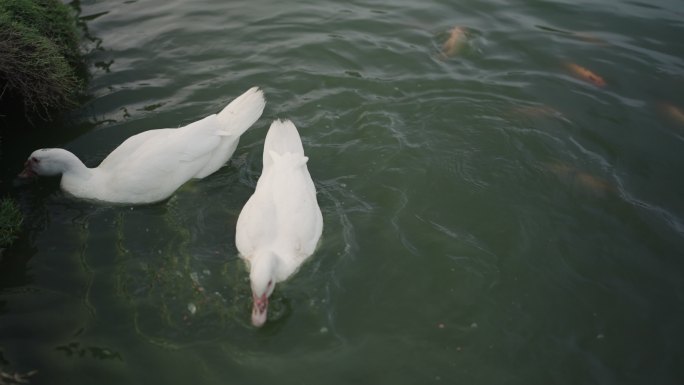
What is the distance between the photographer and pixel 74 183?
534cm

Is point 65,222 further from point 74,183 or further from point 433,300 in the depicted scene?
point 433,300

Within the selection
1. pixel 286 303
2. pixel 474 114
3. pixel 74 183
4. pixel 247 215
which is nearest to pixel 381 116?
pixel 474 114

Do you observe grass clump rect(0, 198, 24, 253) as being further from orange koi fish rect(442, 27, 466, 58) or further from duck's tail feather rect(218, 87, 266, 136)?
orange koi fish rect(442, 27, 466, 58)

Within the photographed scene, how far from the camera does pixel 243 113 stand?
18.5 ft

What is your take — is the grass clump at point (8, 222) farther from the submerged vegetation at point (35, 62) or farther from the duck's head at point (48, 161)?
the submerged vegetation at point (35, 62)

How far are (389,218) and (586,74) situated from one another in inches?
157

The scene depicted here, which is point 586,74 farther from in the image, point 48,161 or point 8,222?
point 8,222

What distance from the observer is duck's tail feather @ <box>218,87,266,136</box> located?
5.61m

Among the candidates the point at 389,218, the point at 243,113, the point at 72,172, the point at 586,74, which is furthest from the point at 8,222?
the point at 586,74

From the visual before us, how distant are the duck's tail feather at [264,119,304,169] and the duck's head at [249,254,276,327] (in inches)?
60.6

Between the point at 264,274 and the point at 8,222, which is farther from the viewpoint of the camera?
the point at 8,222

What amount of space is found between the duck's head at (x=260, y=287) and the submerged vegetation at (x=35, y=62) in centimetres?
349

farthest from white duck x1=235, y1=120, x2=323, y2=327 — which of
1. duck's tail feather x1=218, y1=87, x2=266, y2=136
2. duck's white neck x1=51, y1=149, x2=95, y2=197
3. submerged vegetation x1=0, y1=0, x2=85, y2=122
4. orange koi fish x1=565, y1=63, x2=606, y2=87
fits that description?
orange koi fish x1=565, y1=63, x2=606, y2=87

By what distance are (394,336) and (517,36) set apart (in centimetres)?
578
